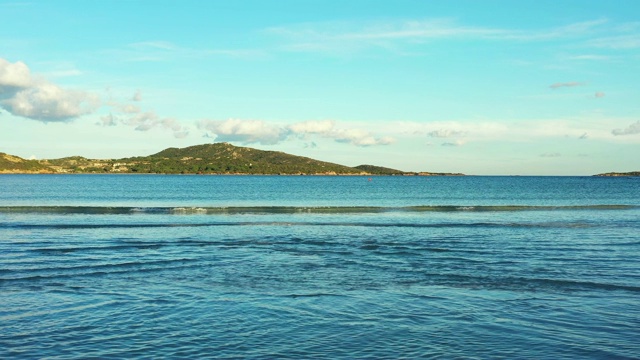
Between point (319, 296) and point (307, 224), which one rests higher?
point (319, 296)

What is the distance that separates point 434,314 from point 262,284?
7.26 meters

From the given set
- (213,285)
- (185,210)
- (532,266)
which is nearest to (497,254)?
(532,266)

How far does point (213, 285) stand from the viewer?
21.7 meters

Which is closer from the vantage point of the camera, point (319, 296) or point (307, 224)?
point (319, 296)

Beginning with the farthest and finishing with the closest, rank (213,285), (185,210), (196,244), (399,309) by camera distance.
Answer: (185,210), (196,244), (213,285), (399,309)

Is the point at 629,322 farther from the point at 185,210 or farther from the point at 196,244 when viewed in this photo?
the point at 185,210

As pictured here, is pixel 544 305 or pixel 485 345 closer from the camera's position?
pixel 485 345

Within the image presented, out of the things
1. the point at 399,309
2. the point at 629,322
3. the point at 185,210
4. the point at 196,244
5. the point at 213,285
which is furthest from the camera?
the point at 185,210

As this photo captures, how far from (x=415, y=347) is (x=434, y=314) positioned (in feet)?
10.9

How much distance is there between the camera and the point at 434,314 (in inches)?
678

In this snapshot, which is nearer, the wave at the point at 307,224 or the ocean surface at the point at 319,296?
the ocean surface at the point at 319,296

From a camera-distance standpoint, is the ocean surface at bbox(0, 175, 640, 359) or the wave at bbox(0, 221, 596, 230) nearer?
the ocean surface at bbox(0, 175, 640, 359)

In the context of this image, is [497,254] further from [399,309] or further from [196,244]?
[196,244]

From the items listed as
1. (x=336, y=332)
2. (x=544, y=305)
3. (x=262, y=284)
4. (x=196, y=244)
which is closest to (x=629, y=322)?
(x=544, y=305)
